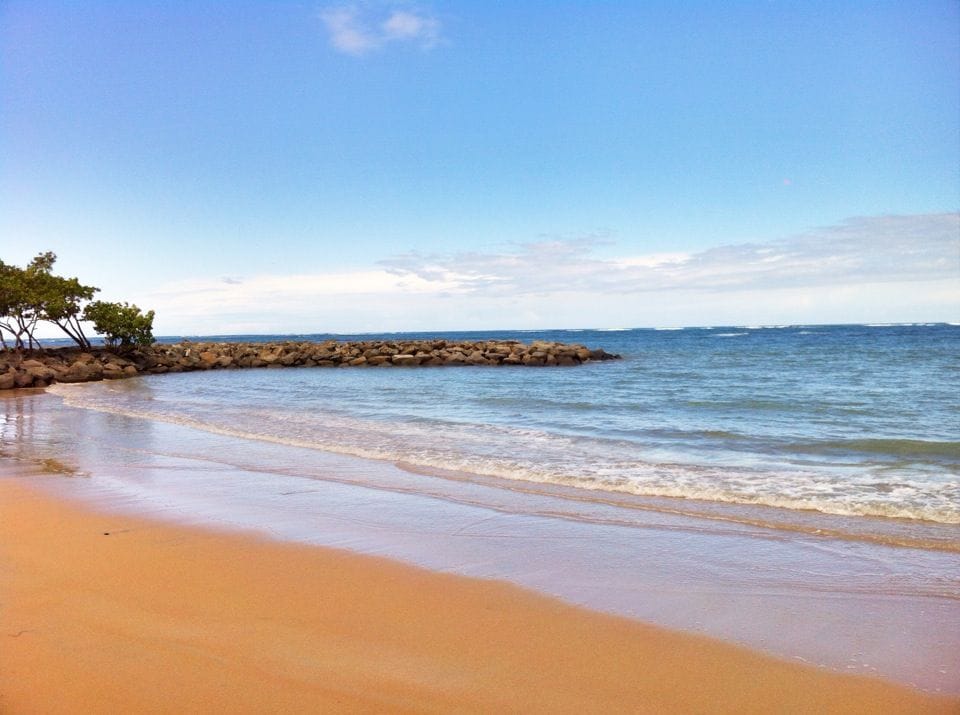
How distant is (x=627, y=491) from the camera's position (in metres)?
8.54

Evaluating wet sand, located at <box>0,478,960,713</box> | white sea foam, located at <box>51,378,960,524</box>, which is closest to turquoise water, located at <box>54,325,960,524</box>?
white sea foam, located at <box>51,378,960,524</box>

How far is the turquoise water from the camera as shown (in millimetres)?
8875

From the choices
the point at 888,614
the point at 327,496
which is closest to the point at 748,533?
the point at 888,614

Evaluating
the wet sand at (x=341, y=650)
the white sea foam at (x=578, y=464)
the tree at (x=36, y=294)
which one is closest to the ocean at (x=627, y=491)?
the white sea foam at (x=578, y=464)

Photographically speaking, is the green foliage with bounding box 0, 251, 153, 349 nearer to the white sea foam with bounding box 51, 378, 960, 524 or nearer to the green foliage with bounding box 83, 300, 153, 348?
the green foliage with bounding box 83, 300, 153, 348

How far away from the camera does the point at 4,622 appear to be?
425cm

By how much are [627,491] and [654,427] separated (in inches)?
232

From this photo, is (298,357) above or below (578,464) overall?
above

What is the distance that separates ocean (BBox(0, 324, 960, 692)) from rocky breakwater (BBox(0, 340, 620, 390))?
1544cm

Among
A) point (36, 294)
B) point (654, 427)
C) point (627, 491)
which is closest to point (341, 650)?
point (627, 491)

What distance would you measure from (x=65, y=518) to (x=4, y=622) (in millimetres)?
2997

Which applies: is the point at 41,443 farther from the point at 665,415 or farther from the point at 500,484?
the point at 665,415

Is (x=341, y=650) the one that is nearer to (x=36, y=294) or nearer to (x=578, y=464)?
(x=578, y=464)

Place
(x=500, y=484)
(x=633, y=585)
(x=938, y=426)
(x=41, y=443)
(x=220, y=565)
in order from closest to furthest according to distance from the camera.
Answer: (x=633, y=585), (x=220, y=565), (x=500, y=484), (x=41, y=443), (x=938, y=426)
